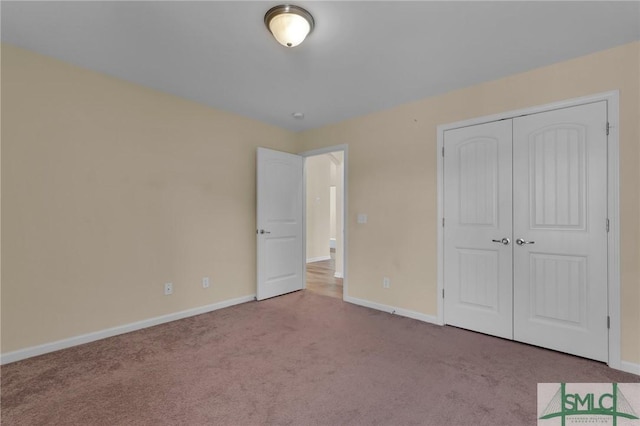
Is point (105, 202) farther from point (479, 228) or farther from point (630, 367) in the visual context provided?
point (630, 367)

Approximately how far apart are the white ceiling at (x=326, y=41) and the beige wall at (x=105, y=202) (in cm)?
33

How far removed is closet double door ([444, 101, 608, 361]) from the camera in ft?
7.98

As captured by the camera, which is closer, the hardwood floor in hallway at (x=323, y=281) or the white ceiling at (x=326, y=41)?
the white ceiling at (x=326, y=41)

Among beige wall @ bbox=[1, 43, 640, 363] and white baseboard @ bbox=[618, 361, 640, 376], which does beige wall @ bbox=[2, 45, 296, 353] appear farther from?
white baseboard @ bbox=[618, 361, 640, 376]

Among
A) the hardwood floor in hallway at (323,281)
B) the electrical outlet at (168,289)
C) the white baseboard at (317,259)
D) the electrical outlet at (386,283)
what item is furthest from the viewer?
the white baseboard at (317,259)

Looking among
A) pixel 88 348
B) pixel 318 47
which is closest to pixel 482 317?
pixel 318 47

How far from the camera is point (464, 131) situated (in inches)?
122

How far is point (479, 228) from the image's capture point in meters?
3.01

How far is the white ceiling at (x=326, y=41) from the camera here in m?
1.95

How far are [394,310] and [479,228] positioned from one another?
1.35 metres

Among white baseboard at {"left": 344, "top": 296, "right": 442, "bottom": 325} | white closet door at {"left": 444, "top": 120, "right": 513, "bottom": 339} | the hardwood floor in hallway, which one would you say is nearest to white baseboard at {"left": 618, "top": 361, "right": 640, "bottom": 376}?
white closet door at {"left": 444, "top": 120, "right": 513, "bottom": 339}

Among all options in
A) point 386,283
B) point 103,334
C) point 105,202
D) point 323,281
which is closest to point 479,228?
point 386,283

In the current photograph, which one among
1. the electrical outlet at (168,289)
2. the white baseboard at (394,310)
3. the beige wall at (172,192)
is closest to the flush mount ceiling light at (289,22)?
the beige wall at (172,192)

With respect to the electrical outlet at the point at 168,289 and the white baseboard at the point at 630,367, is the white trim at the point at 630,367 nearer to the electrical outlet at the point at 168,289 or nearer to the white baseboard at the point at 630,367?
the white baseboard at the point at 630,367
